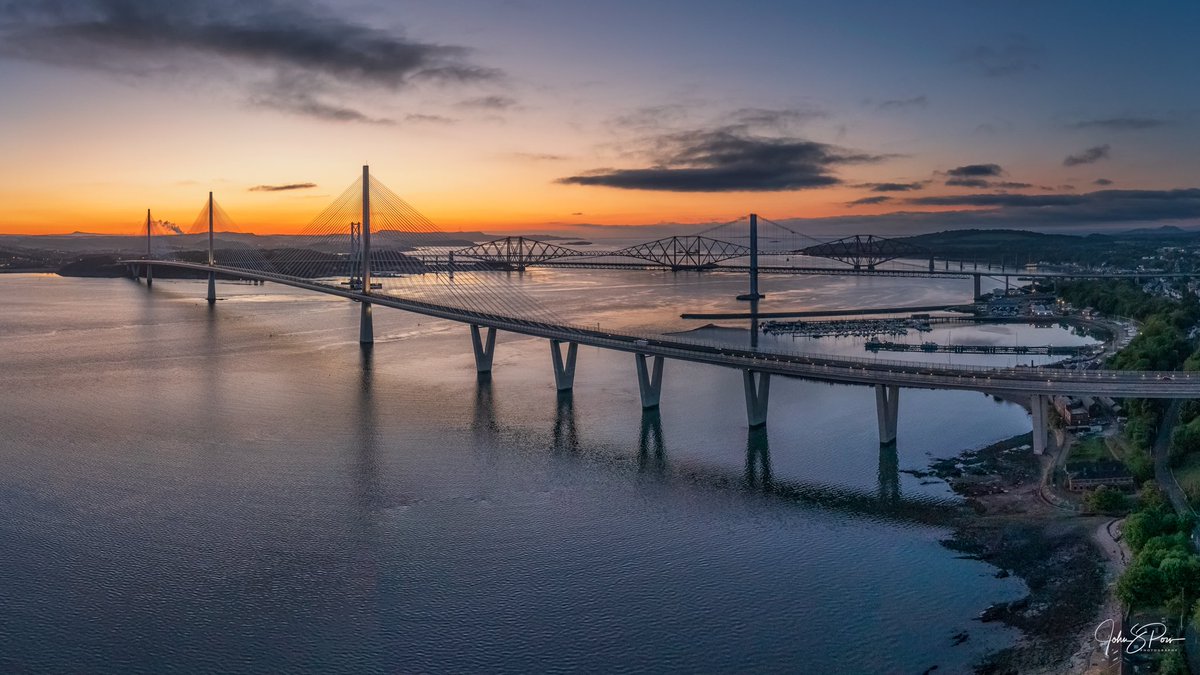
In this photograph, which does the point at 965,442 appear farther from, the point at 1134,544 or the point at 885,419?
the point at 1134,544

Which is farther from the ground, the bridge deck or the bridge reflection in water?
the bridge deck

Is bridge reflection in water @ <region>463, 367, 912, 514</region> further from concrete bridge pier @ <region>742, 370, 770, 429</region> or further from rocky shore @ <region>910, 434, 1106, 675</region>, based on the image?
rocky shore @ <region>910, 434, 1106, 675</region>

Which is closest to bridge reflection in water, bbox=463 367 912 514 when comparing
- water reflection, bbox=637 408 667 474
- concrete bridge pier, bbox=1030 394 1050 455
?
water reflection, bbox=637 408 667 474

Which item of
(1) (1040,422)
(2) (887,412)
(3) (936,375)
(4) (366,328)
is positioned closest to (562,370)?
(2) (887,412)

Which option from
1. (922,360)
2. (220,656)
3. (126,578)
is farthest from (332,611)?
(922,360)

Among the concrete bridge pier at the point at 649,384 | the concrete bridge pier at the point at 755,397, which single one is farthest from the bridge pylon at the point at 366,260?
the concrete bridge pier at the point at 755,397

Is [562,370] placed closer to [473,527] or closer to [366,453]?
[366,453]
